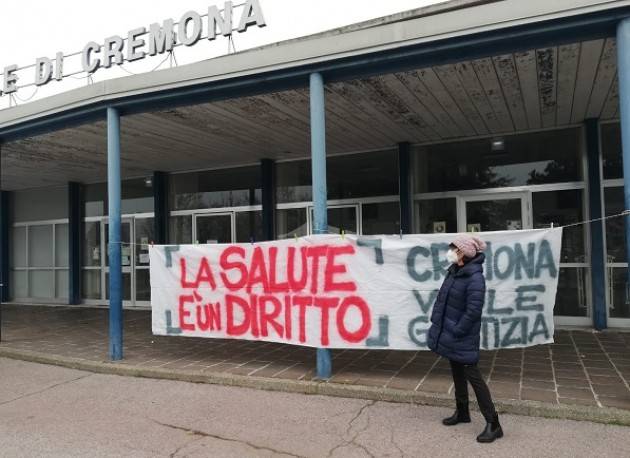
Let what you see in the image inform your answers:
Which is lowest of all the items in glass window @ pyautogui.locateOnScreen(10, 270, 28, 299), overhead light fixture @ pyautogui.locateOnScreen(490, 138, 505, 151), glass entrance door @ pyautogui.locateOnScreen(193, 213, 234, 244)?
glass window @ pyautogui.locateOnScreen(10, 270, 28, 299)

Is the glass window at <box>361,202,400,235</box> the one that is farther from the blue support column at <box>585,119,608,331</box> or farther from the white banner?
the white banner

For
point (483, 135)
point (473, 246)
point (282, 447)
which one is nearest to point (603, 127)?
point (483, 135)

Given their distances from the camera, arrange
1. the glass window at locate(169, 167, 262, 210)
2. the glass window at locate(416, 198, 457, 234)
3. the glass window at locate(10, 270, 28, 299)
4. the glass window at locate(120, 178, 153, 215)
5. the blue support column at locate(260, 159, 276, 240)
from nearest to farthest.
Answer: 1. the glass window at locate(416, 198, 457, 234)
2. the blue support column at locate(260, 159, 276, 240)
3. the glass window at locate(169, 167, 262, 210)
4. the glass window at locate(120, 178, 153, 215)
5. the glass window at locate(10, 270, 28, 299)

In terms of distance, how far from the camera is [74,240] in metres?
13.8

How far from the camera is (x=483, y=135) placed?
925 centimetres

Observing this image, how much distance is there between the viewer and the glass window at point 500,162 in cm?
874

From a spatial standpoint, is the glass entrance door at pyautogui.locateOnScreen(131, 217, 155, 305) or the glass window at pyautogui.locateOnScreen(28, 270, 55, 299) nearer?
the glass entrance door at pyautogui.locateOnScreen(131, 217, 155, 305)

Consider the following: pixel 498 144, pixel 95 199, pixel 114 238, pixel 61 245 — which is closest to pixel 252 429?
pixel 114 238

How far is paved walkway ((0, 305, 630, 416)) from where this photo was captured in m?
5.05

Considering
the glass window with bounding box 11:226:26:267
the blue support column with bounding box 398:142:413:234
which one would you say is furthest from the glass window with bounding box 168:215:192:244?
the glass window with bounding box 11:226:26:267

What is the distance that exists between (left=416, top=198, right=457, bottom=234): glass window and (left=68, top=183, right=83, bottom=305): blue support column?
9728 millimetres

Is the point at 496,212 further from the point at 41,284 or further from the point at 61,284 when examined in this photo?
the point at 41,284

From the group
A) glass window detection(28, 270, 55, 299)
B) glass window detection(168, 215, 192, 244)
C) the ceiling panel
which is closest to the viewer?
the ceiling panel

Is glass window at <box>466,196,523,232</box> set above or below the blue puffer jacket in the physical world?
above
